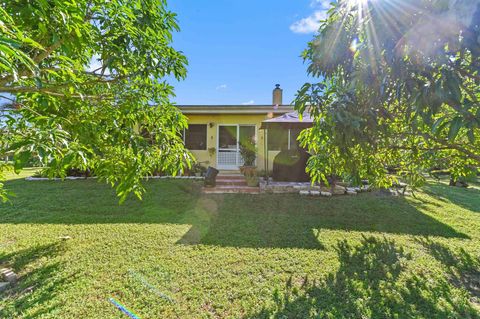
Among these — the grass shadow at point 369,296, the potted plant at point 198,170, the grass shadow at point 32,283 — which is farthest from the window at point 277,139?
the grass shadow at point 32,283

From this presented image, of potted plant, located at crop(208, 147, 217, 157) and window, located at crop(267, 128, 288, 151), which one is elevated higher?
window, located at crop(267, 128, 288, 151)

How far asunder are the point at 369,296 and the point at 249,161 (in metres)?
7.43

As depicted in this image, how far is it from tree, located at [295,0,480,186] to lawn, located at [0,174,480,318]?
1712 mm

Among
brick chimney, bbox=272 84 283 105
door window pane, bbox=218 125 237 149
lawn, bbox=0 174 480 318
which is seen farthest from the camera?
brick chimney, bbox=272 84 283 105

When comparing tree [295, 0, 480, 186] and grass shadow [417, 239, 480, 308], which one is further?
grass shadow [417, 239, 480, 308]

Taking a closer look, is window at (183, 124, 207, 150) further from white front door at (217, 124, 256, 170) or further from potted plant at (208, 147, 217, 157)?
white front door at (217, 124, 256, 170)

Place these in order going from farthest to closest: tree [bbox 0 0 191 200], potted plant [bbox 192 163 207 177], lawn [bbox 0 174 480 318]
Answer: potted plant [bbox 192 163 207 177]
lawn [bbox 0 174 480 318]
tree [bbox 0 0 191 200]

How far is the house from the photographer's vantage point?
1075 centimetres

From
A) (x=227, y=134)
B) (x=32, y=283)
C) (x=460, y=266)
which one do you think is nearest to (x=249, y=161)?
(x=227, y=134)

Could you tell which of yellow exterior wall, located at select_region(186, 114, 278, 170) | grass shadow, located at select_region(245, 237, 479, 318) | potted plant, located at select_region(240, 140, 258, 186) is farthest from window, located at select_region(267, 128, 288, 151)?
grass shadow, located at select_region(245, 237, 479, 318)

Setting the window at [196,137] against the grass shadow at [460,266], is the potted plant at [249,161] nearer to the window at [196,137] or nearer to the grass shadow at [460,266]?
the window at [196,137]

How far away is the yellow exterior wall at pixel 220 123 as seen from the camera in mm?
11000

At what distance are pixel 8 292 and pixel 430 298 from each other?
18.4 ft

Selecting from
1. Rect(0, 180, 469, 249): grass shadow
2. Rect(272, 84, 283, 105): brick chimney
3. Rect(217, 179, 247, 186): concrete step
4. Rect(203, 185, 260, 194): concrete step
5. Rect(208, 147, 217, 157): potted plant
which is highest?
Rect(272, 84, 283, 105): brick chimney
